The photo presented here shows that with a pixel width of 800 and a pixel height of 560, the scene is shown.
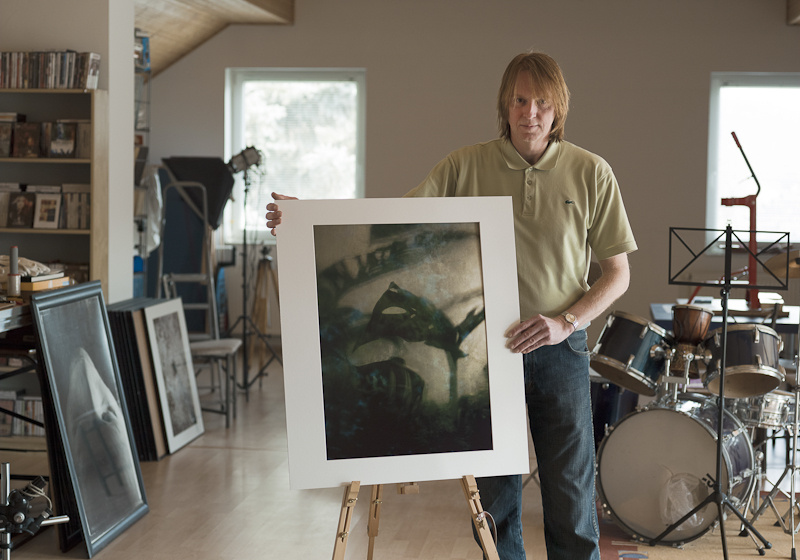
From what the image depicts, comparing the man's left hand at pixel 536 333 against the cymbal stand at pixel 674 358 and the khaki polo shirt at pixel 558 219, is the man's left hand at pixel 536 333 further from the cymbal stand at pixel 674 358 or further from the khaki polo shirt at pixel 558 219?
the cymbal stand at pixel 674 358

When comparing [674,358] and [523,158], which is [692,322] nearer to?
[674,358]

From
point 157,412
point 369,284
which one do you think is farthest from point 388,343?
point 157,412

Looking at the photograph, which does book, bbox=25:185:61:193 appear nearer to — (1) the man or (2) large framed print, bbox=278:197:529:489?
(2) large framed print, bbox=278:197:529:489

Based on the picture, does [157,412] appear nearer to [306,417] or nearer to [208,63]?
[306,417]

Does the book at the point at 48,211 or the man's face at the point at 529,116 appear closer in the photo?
the man's face at the point at 529,116

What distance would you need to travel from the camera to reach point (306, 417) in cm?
198

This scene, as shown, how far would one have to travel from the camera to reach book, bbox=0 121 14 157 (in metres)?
4.50

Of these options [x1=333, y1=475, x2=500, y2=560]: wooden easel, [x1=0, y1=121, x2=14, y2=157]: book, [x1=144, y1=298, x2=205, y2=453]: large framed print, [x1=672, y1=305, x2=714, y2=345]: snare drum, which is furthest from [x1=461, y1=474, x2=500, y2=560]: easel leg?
[x1=0, y1=121, x2=14, y2=157]: book

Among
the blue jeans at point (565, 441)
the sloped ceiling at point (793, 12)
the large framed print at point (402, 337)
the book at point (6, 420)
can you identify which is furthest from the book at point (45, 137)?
the sloped ceiling at point (793, 12)

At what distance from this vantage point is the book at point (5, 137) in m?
4.50

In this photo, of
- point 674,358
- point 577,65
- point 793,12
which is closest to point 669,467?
point 674,358

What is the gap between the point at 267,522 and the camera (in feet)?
11.7

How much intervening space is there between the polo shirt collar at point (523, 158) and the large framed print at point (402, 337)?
12cm

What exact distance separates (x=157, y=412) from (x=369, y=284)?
2.82 metres
